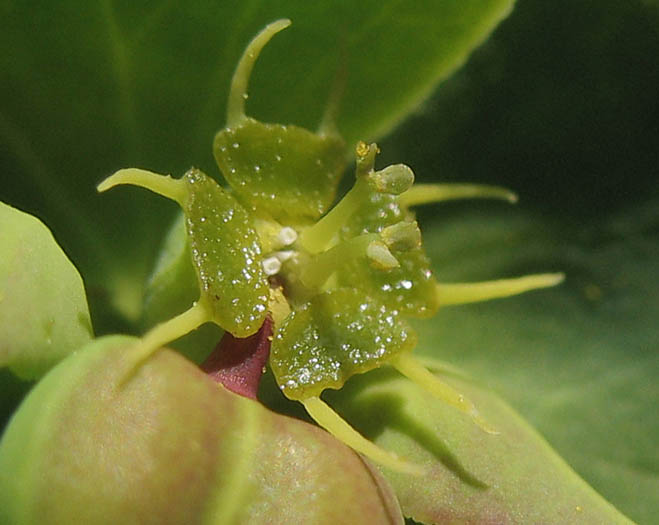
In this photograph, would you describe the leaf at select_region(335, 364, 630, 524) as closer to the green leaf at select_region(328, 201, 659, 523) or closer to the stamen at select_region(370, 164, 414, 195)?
the green leaf at select_region(328, 201, 659, 523)

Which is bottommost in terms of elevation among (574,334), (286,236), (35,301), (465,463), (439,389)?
(574,334)

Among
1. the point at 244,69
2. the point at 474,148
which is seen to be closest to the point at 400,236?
the point at 244,69

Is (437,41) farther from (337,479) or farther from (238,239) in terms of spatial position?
(337,479)

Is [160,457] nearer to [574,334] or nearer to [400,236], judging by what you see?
[400,236]

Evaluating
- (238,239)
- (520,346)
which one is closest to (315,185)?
(238,239)

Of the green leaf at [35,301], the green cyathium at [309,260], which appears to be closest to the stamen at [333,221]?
the green cyathium at [309,260]

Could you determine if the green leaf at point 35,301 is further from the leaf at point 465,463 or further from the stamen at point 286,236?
the leaf at point 465,463
